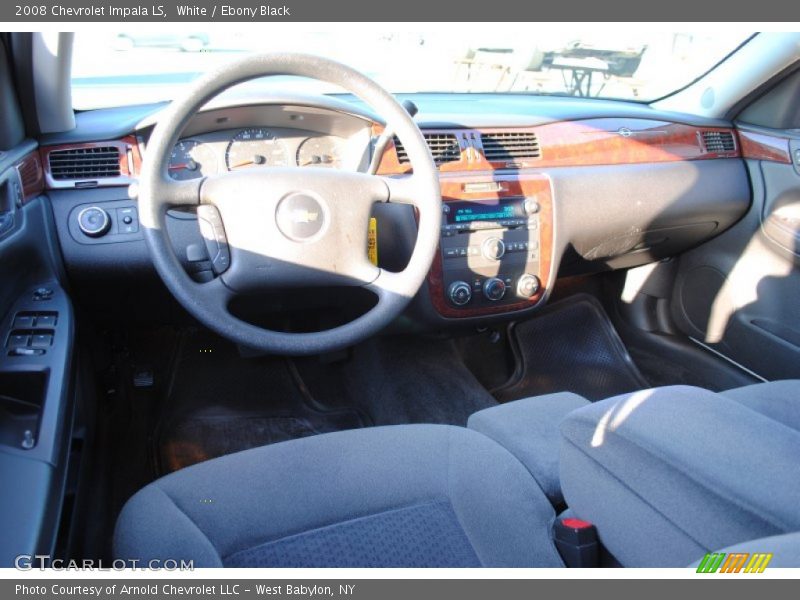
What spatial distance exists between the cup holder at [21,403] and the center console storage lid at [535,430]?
2.95 feet

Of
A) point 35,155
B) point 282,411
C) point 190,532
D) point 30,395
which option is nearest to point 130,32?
point 35,155

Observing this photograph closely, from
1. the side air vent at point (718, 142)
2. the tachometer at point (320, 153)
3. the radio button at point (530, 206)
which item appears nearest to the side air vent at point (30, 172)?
the tachometer at point (320, 153)

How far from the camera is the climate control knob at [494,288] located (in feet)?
6.69

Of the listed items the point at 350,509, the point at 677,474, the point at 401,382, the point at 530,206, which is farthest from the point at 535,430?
the point at 401,382

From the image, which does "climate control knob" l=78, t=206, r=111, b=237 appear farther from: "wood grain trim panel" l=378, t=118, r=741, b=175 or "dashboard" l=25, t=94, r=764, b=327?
"wood grain trim panel" l=378, t=118, r=741, b=175

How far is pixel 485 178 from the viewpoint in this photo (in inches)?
78.6

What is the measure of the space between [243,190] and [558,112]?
3.98ft

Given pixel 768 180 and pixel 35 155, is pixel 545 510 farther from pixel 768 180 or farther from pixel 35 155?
pixel 768 180

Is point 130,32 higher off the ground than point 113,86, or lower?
higher

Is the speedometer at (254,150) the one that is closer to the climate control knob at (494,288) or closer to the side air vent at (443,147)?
the side air vent at (443,147)

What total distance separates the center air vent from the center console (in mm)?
917

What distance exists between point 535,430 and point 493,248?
0.70 meters

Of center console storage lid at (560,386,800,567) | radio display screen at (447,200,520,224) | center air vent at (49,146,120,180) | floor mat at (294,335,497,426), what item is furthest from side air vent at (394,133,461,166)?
center console storage lid at (560,386,800,567)

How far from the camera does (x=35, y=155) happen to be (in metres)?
1.68
